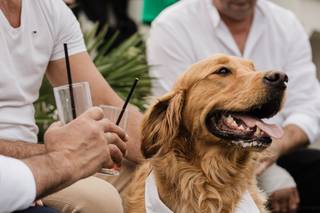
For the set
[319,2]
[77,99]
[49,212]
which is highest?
[77,99]

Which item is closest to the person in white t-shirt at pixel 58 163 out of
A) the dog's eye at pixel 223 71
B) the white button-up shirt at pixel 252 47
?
the dog's eye at pixel 223 71

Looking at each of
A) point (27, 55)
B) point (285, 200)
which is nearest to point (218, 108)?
point (27, 55)

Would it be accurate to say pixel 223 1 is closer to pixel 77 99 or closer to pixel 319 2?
pixel 77 99

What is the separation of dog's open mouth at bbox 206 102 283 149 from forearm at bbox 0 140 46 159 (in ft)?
2.66

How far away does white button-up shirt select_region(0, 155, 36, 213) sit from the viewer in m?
2.46

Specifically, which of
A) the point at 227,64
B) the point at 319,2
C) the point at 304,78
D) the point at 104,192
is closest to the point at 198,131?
the point at 227,64

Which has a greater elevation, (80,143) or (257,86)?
(80,143)

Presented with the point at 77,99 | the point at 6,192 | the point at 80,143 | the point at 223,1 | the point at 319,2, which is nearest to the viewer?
the point at 6,192

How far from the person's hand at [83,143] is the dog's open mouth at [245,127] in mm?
897

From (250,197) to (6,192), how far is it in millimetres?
1511

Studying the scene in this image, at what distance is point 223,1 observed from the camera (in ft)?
16.6

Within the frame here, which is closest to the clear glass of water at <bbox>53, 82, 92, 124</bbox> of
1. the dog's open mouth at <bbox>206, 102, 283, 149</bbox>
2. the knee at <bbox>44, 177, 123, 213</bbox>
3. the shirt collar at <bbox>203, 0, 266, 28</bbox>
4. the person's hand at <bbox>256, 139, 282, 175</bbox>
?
the knee at <bbox>44, 177, 123, 213</bbox>

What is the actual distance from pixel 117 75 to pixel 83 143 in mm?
2704

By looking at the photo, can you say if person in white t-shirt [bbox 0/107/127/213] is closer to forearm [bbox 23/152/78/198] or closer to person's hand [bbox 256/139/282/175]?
forearm [bbox 23/152/78/198]
